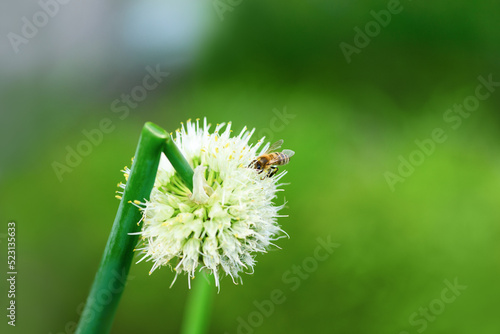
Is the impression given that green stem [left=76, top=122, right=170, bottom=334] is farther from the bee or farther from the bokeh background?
the bokeh background

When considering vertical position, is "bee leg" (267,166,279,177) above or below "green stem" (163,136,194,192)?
below

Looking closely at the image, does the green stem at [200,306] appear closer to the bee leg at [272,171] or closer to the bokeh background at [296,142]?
the bee leg at [272,171]

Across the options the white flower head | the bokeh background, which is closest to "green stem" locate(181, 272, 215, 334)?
the white flower head

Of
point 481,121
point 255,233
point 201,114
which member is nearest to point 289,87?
point 201,114

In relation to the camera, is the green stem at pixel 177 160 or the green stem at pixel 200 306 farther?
the green stem at pixel 200 306

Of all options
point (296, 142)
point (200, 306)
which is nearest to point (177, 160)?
point (200, 306)

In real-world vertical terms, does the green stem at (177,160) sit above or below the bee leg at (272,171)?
above

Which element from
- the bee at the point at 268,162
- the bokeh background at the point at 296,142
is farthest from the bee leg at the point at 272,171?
the bokeh background at the point at 296,142
